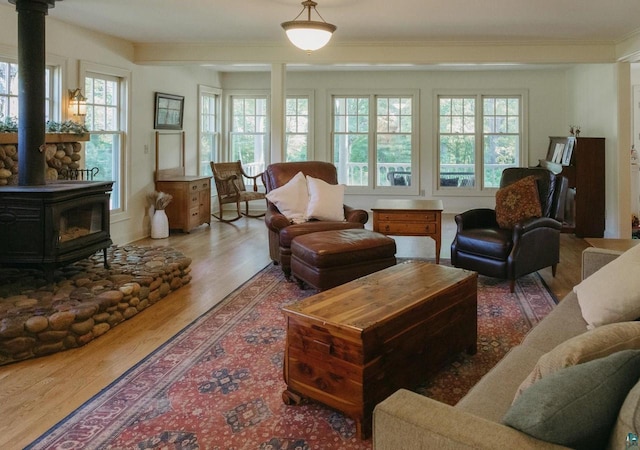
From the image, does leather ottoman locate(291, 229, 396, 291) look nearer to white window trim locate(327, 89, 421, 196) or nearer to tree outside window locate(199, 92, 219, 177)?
tree outside window locate(199, 92, 219, 177)

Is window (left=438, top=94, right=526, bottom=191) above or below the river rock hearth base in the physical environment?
above

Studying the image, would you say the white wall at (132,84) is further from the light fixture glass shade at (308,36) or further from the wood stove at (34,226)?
the light fixture glass shade at (308,36)

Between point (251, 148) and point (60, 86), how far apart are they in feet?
15.1

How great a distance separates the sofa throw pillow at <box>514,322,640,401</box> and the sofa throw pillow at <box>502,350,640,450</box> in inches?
4.3

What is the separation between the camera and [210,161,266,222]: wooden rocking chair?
839 cm

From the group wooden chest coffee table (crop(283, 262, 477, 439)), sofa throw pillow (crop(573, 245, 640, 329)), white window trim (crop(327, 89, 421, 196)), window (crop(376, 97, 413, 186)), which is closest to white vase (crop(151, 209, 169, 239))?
white window trim (crop(327, 89, 421, 196))

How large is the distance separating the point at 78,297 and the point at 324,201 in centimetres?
248

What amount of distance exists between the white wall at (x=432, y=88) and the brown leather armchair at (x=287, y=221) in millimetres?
4031

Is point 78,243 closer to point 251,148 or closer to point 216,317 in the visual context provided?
point 216,317

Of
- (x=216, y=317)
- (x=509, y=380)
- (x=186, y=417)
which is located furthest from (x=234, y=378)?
(x=509, y=380)

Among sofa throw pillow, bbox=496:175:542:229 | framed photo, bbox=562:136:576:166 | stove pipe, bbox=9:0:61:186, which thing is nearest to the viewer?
stove pipe, bbox=9:0:61:186

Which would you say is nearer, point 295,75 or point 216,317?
point 216,317

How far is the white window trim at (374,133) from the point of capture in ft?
31.0

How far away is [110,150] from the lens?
6.38m
